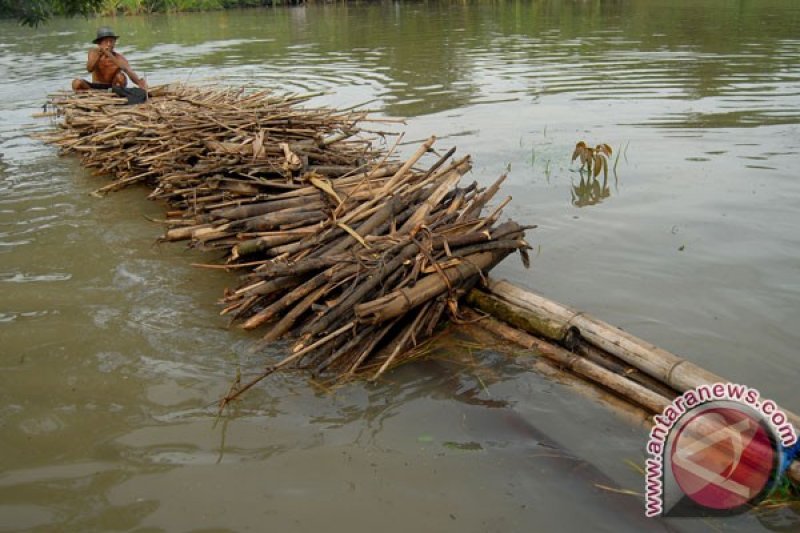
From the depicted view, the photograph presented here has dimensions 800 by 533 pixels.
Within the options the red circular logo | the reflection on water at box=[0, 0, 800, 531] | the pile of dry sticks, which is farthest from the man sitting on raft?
the red circular logo

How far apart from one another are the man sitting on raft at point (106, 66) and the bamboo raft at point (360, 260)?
4.19 m

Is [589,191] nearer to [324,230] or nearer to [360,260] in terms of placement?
[324,230]

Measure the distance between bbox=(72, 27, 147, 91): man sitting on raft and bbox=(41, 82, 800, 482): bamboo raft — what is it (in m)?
4.19

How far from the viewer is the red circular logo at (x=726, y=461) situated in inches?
111

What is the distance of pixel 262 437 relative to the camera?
11.1 feet

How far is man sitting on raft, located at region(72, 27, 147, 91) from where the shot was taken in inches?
373

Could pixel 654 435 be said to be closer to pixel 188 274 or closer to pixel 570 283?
pixel 570 283

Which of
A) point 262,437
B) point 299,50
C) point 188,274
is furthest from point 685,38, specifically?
point 262,437

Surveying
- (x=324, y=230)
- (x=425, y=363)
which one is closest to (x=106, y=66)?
(x=324, y=230)

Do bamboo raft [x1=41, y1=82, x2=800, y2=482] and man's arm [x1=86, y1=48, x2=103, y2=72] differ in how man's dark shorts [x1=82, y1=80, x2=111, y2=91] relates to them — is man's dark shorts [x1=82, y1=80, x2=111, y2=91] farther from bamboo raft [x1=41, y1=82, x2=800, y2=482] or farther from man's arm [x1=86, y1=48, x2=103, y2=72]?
bamboo raft [x1=41, y1=82, x2=800, y2=482]

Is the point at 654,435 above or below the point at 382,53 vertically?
below

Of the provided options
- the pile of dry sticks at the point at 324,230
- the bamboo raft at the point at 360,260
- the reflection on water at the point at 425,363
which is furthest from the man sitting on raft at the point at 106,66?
the bamboo raft at the point at 360,260

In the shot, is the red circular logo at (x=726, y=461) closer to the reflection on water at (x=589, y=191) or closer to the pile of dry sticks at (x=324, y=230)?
the pile of dry sticks at (x=324, y=230)

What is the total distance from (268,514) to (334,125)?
472 centimetres
